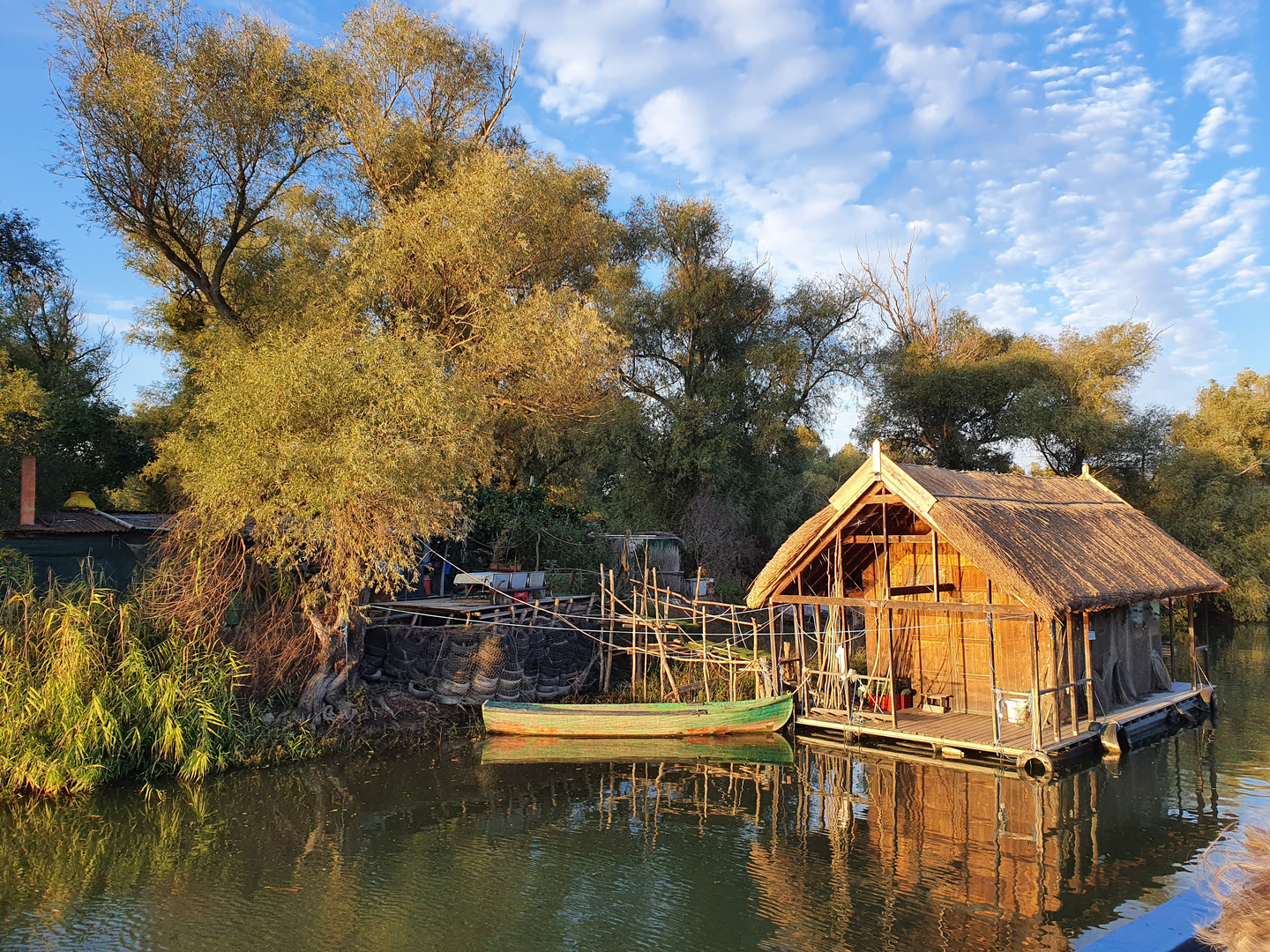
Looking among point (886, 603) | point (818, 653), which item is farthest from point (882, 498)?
point (818, 653)

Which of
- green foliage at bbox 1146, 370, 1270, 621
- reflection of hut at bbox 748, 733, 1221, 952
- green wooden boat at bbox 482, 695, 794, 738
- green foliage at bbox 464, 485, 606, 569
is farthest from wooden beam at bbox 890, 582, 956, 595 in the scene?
green foliage at bbox 1146, 370, 1270, 621

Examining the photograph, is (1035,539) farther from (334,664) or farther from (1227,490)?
(1227,490)

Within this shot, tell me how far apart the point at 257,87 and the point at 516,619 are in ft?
47.0

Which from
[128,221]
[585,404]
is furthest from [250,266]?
[585,404]

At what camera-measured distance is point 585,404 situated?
2252 centimetres

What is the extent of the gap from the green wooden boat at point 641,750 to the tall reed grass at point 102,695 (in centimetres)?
500

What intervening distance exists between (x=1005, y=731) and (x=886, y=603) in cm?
304

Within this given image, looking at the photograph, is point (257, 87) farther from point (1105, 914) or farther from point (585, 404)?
point (1105, 914)

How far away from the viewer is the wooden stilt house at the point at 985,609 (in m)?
14.5

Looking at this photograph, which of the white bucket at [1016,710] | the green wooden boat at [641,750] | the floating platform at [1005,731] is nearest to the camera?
the floating platform at [1005,731]

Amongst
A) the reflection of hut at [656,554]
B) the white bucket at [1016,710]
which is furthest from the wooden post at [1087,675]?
the reflection of hut at [656,554]

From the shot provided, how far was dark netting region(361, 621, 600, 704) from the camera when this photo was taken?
61.1 feet

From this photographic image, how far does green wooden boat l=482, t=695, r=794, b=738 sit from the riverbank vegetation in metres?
3.71

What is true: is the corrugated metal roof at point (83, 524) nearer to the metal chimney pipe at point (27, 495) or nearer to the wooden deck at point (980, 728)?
the metal chimney pipe at point (27, 495)
